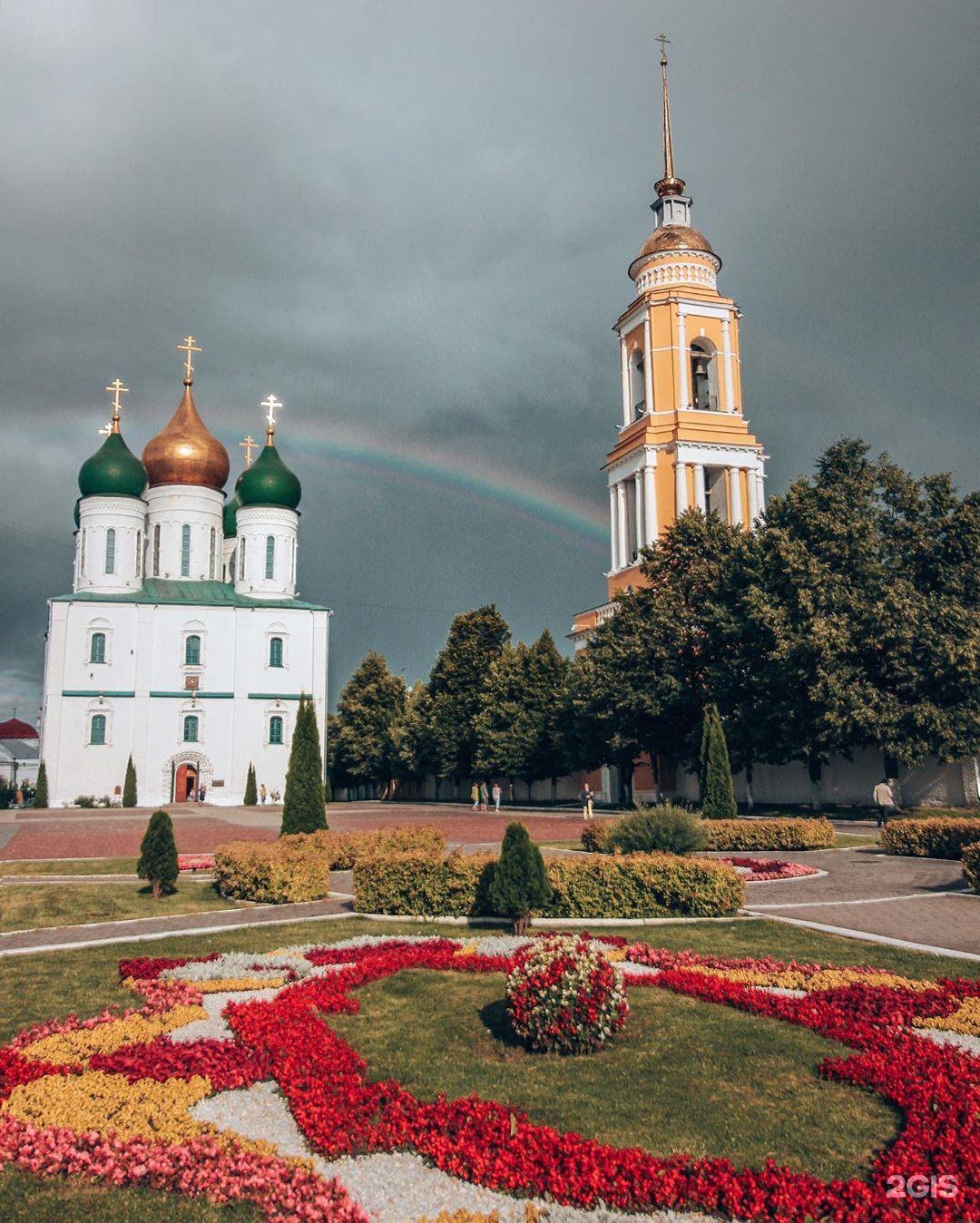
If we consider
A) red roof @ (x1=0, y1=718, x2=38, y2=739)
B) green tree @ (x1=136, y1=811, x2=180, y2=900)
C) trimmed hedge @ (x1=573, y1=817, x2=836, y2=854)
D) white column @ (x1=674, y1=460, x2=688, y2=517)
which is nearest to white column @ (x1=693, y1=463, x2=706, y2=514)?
white column @ (x1=674, y1=460, x2=688, y2=517)

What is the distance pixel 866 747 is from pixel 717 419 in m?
18.5

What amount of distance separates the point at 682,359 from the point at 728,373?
2416 mm

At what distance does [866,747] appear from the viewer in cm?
3259

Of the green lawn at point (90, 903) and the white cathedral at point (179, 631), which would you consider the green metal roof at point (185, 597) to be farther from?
the green lawn at point (90, 903)

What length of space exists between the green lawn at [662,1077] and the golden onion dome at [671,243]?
4410 centimetres

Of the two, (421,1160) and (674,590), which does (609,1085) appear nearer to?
(421,1160)

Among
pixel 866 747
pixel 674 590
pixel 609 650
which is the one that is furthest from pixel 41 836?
pixel 866 747

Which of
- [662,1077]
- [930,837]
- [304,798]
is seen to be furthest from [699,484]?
[662,1077]

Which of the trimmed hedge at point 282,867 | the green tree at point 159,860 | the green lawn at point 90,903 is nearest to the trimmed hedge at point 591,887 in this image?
the trimmed hedge at point 282,867

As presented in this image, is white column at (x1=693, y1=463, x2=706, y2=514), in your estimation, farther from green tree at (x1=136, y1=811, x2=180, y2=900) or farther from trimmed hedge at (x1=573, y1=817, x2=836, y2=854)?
green tree at (x1=136, y1=811, x2=180, y2=900)

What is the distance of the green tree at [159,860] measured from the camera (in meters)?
17.3

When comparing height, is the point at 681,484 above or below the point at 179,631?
above

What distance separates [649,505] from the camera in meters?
44.8

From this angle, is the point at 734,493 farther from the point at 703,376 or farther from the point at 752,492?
the point at 703,376
